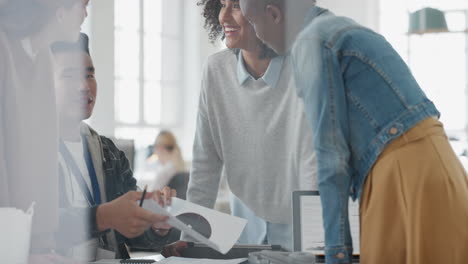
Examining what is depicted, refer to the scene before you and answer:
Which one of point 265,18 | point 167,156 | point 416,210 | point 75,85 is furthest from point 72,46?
point 416,210

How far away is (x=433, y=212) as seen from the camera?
1.28 meters

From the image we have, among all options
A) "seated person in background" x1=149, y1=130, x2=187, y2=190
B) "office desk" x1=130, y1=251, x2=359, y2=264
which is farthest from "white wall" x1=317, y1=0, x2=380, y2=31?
"office desk" x1=130, y1=251, x2=359, y2=264

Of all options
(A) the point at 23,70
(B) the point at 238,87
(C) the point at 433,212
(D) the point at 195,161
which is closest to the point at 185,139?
(D) the point at 195,161

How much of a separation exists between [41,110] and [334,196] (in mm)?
714

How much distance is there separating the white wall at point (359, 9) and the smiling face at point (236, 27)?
0.21 meters

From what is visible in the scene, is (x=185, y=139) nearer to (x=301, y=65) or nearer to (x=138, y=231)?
(x=138, y=231)

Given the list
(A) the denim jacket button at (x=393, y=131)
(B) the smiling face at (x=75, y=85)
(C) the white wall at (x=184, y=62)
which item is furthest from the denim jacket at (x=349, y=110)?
(B) the smiling face at (x=75, y=85)

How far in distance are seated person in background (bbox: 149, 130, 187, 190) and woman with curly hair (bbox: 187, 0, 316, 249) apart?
52mm

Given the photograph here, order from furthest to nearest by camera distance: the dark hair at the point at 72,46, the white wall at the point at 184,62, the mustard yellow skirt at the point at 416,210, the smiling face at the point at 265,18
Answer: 1. the smiling face at the point at 265,18
2. the white wall at the point at 184,62
3. the dark hair at the point at 72,46
4. the mustard yellow skirt at the point at 416,210

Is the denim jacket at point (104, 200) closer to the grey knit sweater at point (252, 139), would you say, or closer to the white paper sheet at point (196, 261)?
the white paper sheet at point (196, 261)

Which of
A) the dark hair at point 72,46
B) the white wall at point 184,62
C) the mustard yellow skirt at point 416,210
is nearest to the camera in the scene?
the mustard yellow skirt at point 416,210

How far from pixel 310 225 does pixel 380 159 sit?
37cm

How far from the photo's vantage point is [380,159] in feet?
4.25

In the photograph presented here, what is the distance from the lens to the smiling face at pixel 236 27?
1686mm
